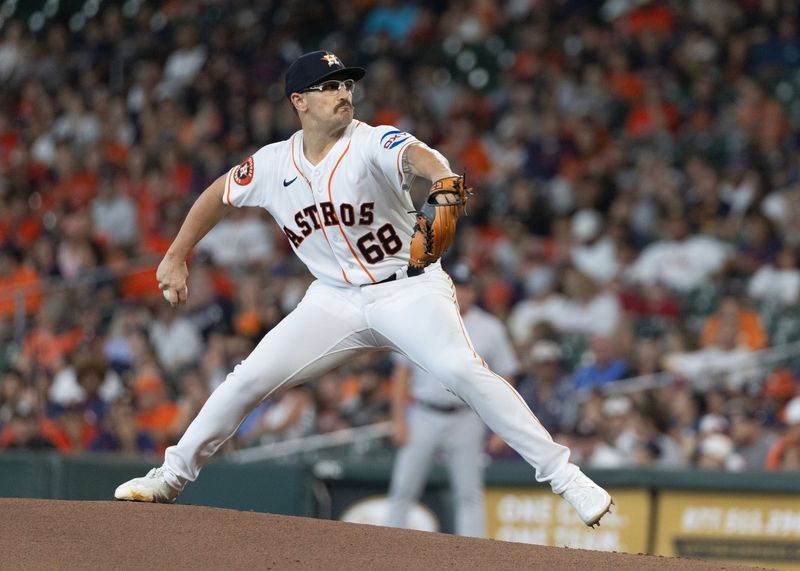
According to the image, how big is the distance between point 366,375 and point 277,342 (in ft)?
17.6

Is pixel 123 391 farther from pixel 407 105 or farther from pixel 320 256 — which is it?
→ pixel 320 256

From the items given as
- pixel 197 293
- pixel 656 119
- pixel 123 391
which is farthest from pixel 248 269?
pixel 656 119

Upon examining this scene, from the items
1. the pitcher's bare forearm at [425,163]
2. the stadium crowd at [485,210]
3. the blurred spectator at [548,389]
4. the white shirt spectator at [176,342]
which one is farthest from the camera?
the white shirt spectator at [176,342]

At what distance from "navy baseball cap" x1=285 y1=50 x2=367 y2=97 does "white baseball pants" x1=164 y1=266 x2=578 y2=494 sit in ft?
2.60

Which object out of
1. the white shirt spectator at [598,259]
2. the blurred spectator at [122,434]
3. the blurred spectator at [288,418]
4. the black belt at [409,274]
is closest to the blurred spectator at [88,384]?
the blurred spectator at [122,434]

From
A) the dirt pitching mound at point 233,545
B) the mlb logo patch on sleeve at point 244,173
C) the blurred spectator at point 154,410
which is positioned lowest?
the blurred spectator at point 154,410

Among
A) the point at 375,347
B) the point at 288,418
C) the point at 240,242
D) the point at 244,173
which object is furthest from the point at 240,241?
the point at 375,347

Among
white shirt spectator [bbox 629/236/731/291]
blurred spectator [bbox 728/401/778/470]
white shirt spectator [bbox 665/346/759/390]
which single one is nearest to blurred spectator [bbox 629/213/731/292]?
white shirt spectator [bbox 629/236/731/291]

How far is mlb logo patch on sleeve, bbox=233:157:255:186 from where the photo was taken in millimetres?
5117

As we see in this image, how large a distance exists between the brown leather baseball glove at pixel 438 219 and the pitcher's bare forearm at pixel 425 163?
7 cm

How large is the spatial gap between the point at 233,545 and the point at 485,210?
7.59m

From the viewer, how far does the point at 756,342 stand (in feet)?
30.8

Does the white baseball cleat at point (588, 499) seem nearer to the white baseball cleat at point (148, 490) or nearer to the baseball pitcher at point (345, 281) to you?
the baseball pitcher at point (345, 281)

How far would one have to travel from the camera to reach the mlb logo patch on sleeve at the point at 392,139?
4699 mm
